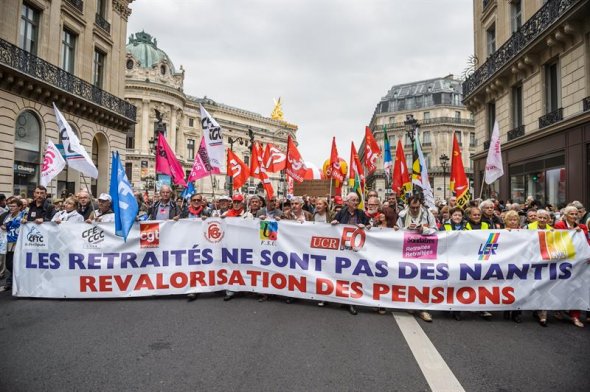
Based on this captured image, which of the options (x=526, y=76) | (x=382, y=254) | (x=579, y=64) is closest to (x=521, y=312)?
(x=382, y=254)

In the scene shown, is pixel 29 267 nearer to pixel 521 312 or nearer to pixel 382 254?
pixel 382 254

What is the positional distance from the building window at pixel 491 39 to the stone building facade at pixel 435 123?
132ft

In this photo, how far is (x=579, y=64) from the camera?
36.7 ft

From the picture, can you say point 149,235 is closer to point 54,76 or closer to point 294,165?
point 294,165

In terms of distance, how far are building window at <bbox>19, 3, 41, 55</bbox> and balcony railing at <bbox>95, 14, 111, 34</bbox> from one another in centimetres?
437

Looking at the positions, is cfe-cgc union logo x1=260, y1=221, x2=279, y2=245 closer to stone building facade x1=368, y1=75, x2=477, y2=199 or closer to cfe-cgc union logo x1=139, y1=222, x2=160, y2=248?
cfe-cgc union logo x1=139, y1=222, x2=160, y2=248

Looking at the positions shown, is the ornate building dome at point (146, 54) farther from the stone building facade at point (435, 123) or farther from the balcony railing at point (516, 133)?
the balcony railing at point (516, 133)

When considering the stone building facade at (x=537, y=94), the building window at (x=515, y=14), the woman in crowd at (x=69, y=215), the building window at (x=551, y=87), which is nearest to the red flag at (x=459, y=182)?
the stone building facade at (x=537, y=94)

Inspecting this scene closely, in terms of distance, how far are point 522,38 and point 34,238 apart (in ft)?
57.3

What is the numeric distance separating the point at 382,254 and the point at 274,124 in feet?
344

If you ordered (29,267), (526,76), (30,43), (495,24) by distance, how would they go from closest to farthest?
(29,267) → (526,76) → (30,43) → (495,24)

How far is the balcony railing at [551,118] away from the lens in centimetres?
1217

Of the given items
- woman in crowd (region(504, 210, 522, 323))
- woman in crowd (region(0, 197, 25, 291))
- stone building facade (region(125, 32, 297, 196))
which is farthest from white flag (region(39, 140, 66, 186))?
stone building facade (region(125, 32, 297, 196))

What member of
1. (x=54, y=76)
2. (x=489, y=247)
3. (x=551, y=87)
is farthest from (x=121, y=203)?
(x=551, y=87)
